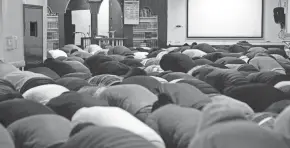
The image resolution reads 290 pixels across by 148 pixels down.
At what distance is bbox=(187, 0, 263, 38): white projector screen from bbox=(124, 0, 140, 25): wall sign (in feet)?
7.24

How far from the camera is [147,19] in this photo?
Answer: 1205 centimetres

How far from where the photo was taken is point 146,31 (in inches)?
464

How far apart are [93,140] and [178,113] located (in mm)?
861

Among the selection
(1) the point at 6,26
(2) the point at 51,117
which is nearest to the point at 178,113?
(2) the point at 51,117

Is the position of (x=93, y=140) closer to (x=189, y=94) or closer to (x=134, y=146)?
(x=134, y=146)

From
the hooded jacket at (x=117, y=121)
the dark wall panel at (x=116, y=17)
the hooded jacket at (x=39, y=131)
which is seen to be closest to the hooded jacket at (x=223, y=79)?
the hooded jacket at (x=117, y=121)

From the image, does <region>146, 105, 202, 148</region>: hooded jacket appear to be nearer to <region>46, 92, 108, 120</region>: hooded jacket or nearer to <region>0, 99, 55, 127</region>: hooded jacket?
<region>46, 92, 108, 120</region>: hooded jacket

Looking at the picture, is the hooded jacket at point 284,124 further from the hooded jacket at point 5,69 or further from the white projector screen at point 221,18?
the white projector screen at point 221,18

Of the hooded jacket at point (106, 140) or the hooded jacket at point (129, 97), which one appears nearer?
the hooded jacket at point (106, 140)

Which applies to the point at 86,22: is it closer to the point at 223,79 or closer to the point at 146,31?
the point at 146,31

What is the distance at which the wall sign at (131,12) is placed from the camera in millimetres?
11344

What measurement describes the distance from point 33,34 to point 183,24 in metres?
7.96

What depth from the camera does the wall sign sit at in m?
11.3

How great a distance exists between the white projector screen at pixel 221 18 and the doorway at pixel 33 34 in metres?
7.85
